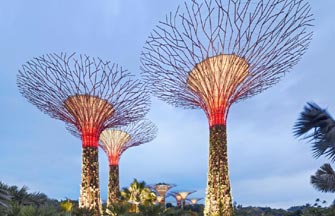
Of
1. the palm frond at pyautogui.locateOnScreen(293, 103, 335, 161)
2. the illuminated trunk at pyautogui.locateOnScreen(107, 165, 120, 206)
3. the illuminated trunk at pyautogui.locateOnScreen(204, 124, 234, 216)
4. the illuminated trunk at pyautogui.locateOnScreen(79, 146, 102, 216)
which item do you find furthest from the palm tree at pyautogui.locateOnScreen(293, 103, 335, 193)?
the illuminated trunk at pyautogui.locateOnScreen(107, 165, 120, 206)

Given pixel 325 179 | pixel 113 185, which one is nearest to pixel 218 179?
pixel 325 179

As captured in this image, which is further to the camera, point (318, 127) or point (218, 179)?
point (218, 179)

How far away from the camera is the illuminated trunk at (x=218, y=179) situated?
1513 cm

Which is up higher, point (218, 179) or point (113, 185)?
point (113, 185)

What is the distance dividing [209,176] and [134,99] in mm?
8331

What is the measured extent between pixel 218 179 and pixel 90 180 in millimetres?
6981

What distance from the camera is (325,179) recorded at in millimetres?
10414

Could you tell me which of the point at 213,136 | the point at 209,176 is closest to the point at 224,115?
the point at 213,136

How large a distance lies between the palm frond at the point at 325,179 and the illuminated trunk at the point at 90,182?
36.6 ft

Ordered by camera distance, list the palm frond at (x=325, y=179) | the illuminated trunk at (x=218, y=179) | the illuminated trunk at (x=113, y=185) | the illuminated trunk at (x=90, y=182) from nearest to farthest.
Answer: the palm frond at (x=325, y=179) < the illuminated trunk at (x=218, y=179) < the illuminated trunk at (x=90, y=182) < the illuminated trunk at (x=113, y=185)

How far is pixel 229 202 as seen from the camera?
15.2 metres

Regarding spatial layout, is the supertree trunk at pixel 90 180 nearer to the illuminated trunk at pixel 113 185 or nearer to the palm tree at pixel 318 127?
the illuminated trunk at pixel 113 185

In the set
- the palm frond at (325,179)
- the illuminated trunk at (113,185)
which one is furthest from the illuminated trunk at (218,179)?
the illuminated trunk at (113,185)

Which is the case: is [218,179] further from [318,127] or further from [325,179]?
[318,127]
